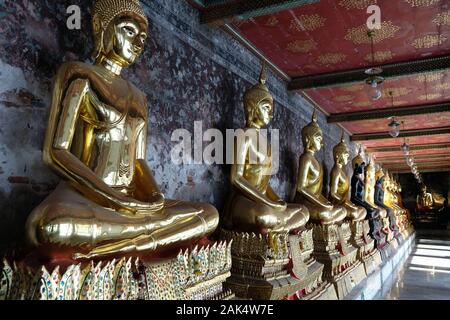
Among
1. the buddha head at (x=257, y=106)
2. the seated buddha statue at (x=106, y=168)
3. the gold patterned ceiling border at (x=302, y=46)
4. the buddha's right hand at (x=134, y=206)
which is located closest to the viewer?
the seated buddha statue at (x=106, y=168)

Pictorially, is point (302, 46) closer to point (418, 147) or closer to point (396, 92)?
point (396, 92)

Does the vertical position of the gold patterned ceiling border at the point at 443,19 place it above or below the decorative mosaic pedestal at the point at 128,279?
above

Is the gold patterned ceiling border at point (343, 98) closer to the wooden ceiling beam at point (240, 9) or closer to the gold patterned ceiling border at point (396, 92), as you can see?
the gold patterned ceiling border at point (396, 92)

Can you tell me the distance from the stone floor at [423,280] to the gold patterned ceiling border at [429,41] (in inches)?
115

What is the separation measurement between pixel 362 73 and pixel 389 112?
2305 millimetres

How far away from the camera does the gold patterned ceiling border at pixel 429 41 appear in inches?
157

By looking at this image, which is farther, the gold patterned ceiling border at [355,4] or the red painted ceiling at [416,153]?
the red painted ceiling at [416,153]

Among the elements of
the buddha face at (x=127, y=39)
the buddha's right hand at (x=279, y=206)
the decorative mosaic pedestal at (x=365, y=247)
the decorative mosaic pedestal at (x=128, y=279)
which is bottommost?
→ the decorative mosaic pedestal at (x=365, y=247)

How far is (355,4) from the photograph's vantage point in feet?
11.0

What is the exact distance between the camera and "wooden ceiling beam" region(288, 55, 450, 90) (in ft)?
14.7

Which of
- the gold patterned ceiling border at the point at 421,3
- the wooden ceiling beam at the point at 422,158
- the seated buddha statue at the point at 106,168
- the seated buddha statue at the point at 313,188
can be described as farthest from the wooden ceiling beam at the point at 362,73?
the wooden ceiling beam at the point at 422,158

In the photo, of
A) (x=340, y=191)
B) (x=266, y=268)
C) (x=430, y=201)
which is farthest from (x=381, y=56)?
(x=430, y=201)
